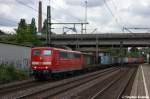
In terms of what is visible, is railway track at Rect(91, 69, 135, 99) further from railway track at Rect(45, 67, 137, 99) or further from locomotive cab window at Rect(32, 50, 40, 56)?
locomotive cab window at Rect(32, 50, 40, 56)

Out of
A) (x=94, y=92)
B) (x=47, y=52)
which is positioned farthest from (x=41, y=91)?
(x=47, y=52)

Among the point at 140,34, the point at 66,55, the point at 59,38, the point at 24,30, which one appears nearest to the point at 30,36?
the point at 24,30

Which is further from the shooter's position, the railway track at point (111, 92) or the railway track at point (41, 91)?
the railway track at point (111, 92)

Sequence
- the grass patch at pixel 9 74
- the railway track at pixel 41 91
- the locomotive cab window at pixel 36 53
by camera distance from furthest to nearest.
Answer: the locomotive cab window at pixel 36 53, the grass patch at pixel 9 74, the railway track at pixel 41 91

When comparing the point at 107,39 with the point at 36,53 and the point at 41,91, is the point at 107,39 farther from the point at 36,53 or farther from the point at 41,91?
the point at 41,91

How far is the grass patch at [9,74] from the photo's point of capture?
94.9ft

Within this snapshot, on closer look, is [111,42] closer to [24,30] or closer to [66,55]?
[24,30]

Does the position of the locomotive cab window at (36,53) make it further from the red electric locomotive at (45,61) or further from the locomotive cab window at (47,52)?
the locomotive cab window at (47,52)

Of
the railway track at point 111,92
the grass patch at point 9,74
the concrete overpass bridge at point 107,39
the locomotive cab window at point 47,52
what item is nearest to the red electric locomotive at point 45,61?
the locomotive cab window at point 47,52

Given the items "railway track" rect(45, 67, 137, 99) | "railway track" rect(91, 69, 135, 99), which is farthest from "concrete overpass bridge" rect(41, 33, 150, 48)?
"railway track" rect(45, 67, 137, 99)

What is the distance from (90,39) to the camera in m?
82.9

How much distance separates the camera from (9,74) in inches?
1214

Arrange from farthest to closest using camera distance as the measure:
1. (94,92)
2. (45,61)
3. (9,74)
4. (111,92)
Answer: (9,74)
(45,61)
(111,92)
(94,92)

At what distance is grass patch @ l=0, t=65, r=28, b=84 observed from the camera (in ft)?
94.9
